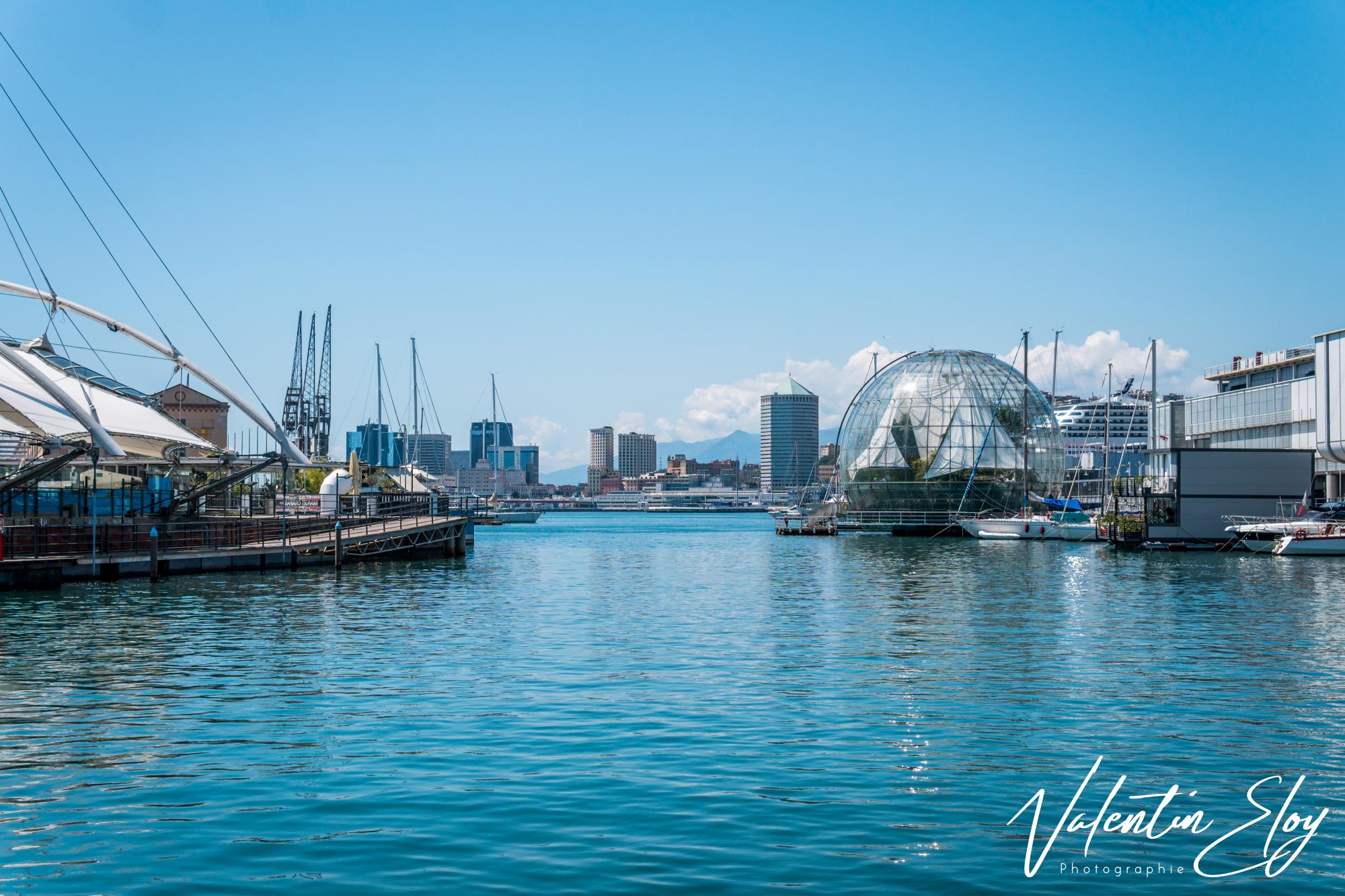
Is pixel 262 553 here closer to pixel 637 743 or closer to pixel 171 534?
pixel 171 534

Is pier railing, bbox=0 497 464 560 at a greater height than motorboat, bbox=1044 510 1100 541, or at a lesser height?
A: greater

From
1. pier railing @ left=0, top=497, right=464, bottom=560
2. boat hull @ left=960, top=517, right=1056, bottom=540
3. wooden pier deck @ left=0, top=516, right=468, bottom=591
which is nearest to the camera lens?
wooden pier deck @ left=0, top=516, right=468, bottom=591

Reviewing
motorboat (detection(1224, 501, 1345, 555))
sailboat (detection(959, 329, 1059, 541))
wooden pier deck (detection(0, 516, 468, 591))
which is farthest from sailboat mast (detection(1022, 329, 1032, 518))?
wooden pier deck (detection(0, 516, 468, 591))

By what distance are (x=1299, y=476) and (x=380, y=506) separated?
7105cm

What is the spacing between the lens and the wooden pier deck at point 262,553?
1950 inches

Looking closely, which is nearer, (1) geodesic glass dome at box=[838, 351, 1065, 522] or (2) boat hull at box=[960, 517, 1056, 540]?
(2) boat hull at box=[960, 517, 1056, 540]

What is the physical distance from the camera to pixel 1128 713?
22266mm

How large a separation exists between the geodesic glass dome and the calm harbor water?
293ft

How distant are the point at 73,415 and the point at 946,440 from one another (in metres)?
96.9

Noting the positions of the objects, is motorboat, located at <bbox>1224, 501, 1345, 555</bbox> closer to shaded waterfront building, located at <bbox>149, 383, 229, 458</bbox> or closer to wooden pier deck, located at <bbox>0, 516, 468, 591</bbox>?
wooden pier deck, located at <bbox>0, 516, 468, 591</bbox>

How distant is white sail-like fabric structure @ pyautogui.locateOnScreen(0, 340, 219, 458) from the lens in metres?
55.5

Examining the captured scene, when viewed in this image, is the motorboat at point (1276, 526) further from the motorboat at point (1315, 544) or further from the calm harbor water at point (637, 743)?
the calm harbor water at point (637, 743)

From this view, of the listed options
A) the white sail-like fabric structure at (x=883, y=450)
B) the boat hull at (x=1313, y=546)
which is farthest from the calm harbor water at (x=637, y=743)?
the white sail-like fabric structure at (x=883, y=450)

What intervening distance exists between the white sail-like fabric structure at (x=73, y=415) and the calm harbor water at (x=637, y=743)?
16.2m
